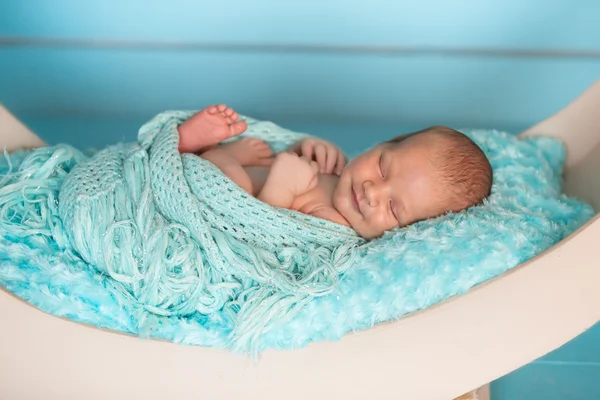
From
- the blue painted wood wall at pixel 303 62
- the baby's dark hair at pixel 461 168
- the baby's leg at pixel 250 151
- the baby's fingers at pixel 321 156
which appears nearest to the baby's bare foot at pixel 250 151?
the baby's leg at pixel 250 151

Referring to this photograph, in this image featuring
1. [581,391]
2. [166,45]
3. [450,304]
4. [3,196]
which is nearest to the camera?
[450,304]

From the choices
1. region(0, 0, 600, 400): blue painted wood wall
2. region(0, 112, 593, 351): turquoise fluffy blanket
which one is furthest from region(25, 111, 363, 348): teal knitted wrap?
region(0, 0, 600, 400): blue painted wood wall

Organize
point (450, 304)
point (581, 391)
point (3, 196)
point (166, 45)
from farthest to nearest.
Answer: point (166, 45)
point (581, 391)
point (3, 196)
point (450, 304)

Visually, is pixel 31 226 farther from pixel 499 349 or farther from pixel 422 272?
pixel 499 349

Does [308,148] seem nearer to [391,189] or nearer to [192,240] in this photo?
[391,189]

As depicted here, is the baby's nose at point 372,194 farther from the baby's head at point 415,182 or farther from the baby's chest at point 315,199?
the baby's chest at point 315,199

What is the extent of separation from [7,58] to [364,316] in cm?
164

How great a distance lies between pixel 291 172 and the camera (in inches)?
52.1

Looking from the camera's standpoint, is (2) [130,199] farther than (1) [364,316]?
Yes

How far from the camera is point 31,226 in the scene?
1192 mm

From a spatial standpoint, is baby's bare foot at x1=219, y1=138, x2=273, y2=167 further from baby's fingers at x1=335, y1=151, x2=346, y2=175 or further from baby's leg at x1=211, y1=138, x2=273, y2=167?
baby's fingers at x1=335, y1=151, x2=346, y2=175

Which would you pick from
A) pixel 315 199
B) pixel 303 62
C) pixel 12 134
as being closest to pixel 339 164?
pixel 315 199

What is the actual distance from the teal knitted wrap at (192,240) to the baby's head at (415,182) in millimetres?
58

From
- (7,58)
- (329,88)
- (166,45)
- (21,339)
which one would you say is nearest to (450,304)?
(21,339)
